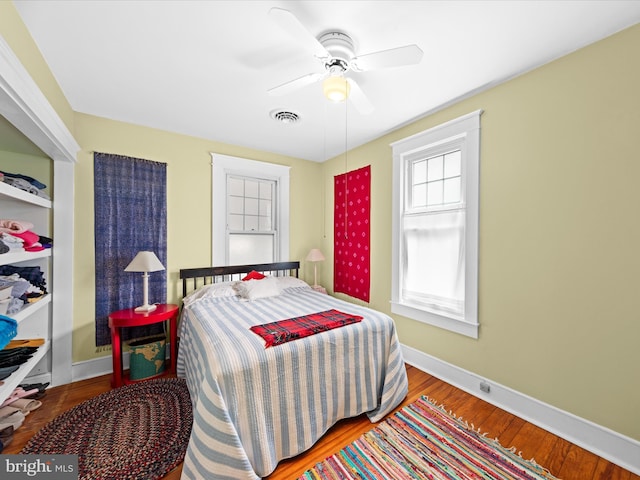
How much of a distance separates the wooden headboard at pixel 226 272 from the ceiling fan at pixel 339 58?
2.21 meters

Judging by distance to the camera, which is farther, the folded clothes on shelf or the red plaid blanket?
the red plaid blanket

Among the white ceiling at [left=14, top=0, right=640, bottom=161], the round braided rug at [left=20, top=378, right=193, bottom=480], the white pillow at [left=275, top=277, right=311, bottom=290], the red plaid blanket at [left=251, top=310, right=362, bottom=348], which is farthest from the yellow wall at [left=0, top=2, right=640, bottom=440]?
the white pillow at [left=275, top=277, right=311, bottom=290]

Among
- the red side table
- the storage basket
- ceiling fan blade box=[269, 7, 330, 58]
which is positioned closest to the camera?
ceiling fan blade box=[269, 7, 330, 58]

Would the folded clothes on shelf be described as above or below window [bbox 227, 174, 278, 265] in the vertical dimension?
below

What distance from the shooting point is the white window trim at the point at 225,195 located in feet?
10.6

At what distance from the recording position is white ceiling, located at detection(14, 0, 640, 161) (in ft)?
4.63

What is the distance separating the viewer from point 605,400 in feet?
5.32

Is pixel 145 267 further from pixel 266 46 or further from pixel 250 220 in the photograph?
pixel 266 46

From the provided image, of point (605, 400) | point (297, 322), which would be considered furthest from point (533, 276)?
point (297, 322)

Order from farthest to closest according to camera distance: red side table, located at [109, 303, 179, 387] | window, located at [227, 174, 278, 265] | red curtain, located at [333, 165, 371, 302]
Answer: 1. window, located at [227, 174, 278, 265]
2. red curtain, located at [333, 165, 371, 302]
3. red side table, located at [109, 303, 179, 387]

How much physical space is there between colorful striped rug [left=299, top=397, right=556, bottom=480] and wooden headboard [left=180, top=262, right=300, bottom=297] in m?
2.28

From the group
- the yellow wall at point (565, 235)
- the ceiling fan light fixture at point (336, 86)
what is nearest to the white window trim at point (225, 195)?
the ceiling fan light fixture at point (336, 86)

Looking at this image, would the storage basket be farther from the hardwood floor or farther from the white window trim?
the white window trim

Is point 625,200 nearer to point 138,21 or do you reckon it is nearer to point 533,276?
point 533,276
